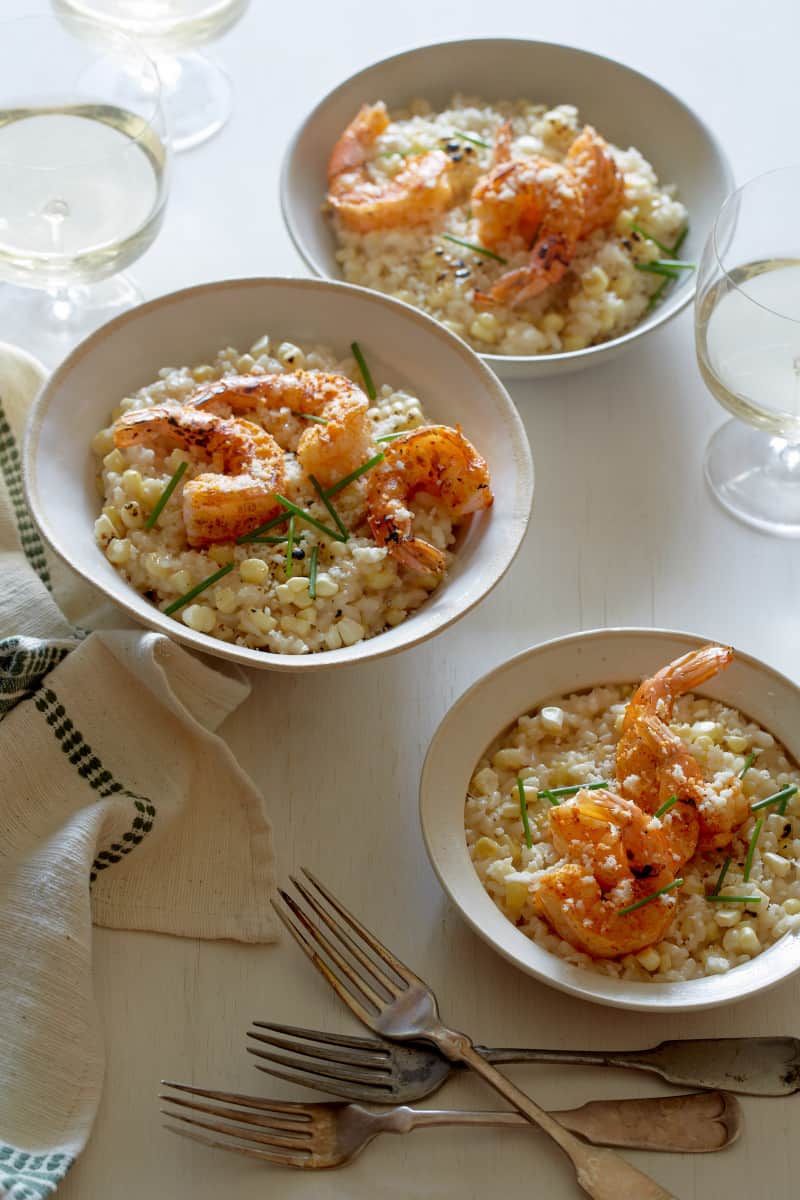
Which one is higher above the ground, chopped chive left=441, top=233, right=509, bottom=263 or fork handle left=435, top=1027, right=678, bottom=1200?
chopped chive left=441, top=233, right=509, bottom=263

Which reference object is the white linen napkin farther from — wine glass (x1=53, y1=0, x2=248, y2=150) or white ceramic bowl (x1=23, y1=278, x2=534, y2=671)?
wine glass (x1=53, y1=0, x2=248, y2=150)

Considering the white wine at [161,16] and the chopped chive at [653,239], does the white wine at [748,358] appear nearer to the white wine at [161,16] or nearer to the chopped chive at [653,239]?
the chopped chive at [653,239]

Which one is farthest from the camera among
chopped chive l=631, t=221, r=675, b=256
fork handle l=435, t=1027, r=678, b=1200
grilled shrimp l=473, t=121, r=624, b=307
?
Answer: chopped chive l=631, t=221, r=675, b=256

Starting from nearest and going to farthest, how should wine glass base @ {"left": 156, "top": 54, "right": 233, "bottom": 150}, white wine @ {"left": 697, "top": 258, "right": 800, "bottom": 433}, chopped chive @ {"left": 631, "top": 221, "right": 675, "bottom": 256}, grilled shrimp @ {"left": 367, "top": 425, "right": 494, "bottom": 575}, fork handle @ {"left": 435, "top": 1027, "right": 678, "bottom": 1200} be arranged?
1. fork handle @ {"left": 435, "top": 1027, "right": 678, "bottom": 1200}
2. grilled shrimp @ {"left": 367, "top": 425, "right": 494, "bottom": 575}
3. white wine @ {"left": 697, "top": 258, "right": 800, "bottom": 433}
4. chopped chive @ {"left": 631, "top": 221, "right": 675, "bottom": 256}
5. wine glass base @ {"left": 156, "top": 54, "right": 233, "bottom": 150}

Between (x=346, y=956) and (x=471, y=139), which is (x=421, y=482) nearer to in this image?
(x=346, y=956)

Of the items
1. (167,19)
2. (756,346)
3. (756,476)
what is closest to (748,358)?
(756,346)

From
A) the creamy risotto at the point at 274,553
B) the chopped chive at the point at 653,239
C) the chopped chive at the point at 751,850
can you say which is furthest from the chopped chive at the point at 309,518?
the chopped chive at the point at 653,239

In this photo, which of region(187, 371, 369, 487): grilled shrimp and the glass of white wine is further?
the glass of white wine

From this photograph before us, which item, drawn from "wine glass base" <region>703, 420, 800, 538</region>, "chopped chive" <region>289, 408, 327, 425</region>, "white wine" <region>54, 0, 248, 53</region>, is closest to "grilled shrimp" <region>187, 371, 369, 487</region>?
"chopped chive" <region>289, 408, 327, 425</region>
